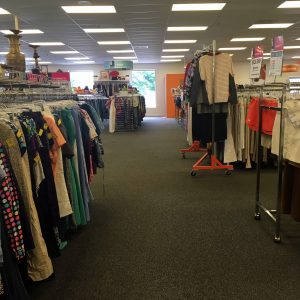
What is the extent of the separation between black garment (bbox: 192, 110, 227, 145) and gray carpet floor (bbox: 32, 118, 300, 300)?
625 millimetres

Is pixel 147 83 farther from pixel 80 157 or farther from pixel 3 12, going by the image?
pixel 80 157

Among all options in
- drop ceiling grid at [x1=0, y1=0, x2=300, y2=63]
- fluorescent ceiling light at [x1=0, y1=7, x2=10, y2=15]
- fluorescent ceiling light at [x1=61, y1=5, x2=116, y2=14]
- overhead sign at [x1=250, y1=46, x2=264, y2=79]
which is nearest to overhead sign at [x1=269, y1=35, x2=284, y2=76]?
overhead sign at [x1=250, y1=46, x2=264, y2=79]

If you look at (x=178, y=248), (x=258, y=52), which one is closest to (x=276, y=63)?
(x=258, y=52)

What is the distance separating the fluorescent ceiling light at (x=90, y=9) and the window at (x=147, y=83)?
450 inches

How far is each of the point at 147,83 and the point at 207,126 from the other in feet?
46.8

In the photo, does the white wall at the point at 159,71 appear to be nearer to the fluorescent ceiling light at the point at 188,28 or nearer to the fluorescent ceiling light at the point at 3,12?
the fluorescent ceiling light at the point at 188,28

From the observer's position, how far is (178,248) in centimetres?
277

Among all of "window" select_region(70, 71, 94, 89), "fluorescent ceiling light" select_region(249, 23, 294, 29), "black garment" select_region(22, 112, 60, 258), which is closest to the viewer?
"black garment" select_region(22, 112, 60, 258)

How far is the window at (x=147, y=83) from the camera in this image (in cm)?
1861

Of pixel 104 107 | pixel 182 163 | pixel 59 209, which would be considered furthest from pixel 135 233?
pixel 104 107

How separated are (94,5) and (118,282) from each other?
5.90 metres

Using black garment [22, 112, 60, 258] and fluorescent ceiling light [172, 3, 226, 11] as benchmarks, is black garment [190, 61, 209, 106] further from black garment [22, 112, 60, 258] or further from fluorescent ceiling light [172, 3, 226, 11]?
fluorescent ceiling light [172, 3, 226, 11]

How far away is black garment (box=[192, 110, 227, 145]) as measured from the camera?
485cm

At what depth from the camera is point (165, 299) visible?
2104 millimetres
